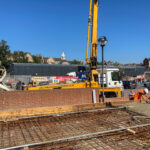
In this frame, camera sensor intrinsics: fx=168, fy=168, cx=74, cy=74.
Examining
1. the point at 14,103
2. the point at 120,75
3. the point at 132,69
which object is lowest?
the point at 14,103

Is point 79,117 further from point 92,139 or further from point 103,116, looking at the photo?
point 92,139

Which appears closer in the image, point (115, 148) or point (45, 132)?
point (115, 148)

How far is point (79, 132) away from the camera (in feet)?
18.2

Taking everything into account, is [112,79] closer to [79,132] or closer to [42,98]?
[42,98]

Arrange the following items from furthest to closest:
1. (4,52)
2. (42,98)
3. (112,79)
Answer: (4,52) → (112,79) → (42,98)

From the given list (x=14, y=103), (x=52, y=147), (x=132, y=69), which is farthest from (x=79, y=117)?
(x=132, y=69)

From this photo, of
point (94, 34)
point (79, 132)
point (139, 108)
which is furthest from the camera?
point (94, 34)

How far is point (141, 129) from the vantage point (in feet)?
18.7

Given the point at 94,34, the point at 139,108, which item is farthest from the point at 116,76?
the point at 139,108

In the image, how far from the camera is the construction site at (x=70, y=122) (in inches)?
181

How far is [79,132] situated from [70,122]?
4.00 feet

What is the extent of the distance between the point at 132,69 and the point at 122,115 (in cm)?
3979

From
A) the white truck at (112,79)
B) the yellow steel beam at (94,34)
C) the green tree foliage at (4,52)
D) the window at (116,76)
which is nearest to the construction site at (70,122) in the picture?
the white truck at (112,79)

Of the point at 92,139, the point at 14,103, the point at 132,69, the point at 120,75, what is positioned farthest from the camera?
the point at 132,69
